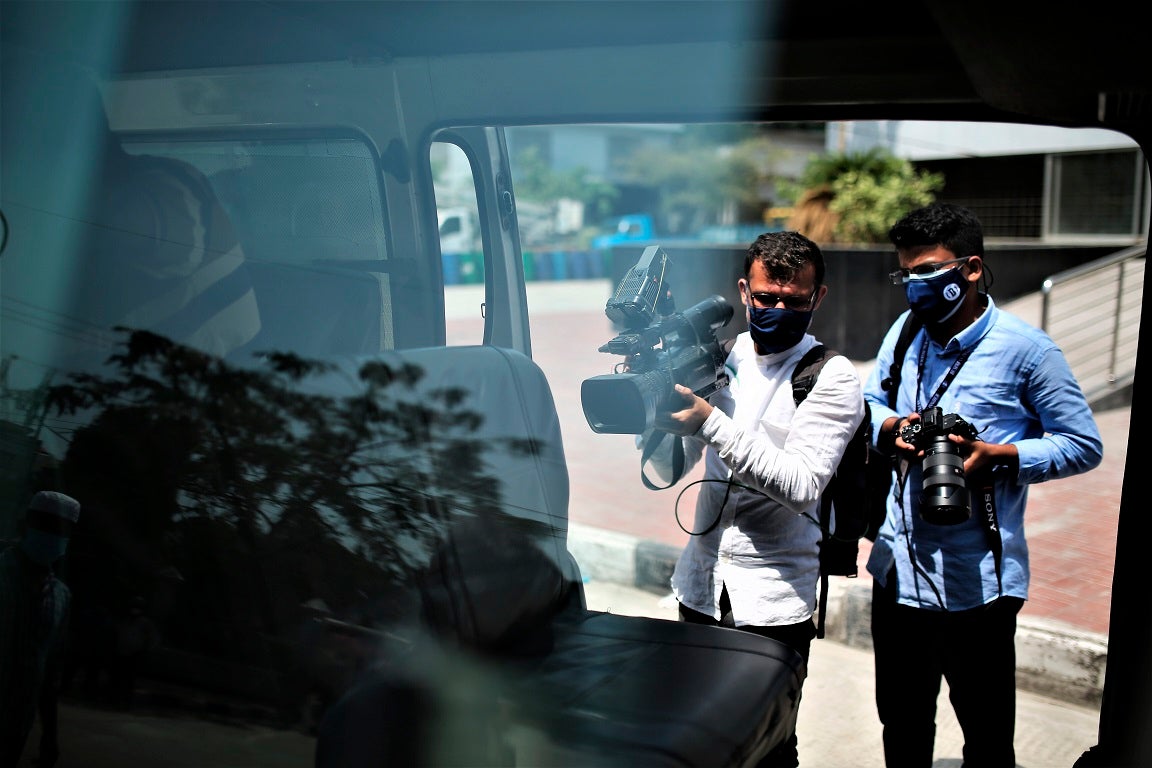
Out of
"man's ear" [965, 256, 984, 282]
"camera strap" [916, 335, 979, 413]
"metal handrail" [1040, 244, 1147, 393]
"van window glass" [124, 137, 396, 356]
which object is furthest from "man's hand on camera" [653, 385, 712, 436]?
"metal handrail" [1040, 244, 1147, 393]

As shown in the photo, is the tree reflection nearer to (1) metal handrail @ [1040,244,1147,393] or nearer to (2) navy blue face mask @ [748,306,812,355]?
(2) navy blue face mask @ [748,306,812,355]

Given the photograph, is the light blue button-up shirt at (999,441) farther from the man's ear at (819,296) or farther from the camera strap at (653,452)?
the camera strap at (653,452)

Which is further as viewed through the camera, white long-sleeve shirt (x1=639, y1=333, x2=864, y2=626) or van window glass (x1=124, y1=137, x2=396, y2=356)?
white long-sleeve shirt (x1=639, y1=333, x2=864, y2=626)

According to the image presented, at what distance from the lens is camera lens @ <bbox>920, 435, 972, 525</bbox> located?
231cm

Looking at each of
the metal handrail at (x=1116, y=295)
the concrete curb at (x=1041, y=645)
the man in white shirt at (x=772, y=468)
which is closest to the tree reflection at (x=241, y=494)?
the man in white shirt at (x=772, y=468)

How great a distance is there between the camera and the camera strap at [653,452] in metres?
2.04

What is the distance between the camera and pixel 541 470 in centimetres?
176

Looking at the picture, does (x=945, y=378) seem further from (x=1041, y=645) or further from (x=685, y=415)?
(x=1041, y=645)

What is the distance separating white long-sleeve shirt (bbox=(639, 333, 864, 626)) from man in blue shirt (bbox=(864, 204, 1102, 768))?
284 mm

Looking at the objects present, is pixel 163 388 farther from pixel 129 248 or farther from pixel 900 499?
pixel 900 499

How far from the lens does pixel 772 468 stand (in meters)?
2.11

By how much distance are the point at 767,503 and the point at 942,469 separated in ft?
1.28

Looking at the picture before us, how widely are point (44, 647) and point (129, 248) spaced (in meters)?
0.58

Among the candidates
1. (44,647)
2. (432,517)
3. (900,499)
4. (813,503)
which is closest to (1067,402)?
(900,499)
